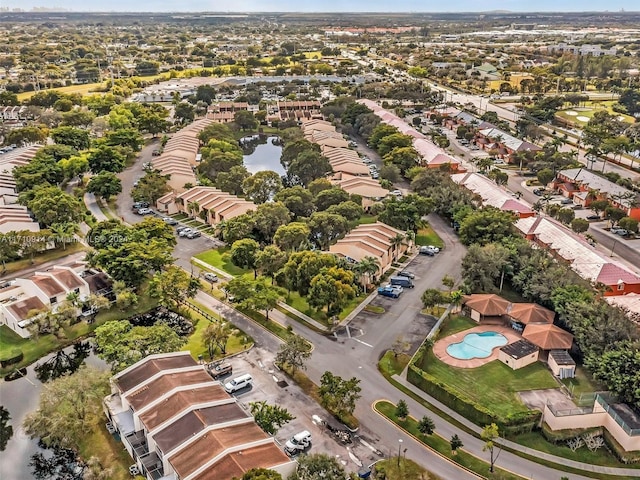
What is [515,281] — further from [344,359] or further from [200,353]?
[200,353]

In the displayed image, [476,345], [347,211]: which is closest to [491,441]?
[476,345]

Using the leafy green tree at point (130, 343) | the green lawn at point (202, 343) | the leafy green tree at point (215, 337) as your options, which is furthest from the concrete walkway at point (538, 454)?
the leafy green tree at point (130, 343)

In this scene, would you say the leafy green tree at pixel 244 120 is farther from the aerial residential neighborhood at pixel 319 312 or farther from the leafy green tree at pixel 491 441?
the leafy green tree at pixel 491 441

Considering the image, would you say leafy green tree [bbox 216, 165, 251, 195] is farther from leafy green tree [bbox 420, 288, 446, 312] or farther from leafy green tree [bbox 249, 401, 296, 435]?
leafy green tree [bbox 249, 401, 296, 435]

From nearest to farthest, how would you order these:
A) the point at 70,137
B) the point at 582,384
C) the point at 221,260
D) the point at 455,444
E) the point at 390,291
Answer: the point at 455,444 < the point at 582,384 < the point at 390,291 < the point at 221,260 < the point at 70,137

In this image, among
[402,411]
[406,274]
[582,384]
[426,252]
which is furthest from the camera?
[426,252]

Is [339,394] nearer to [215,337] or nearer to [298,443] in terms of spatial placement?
[298,443]
